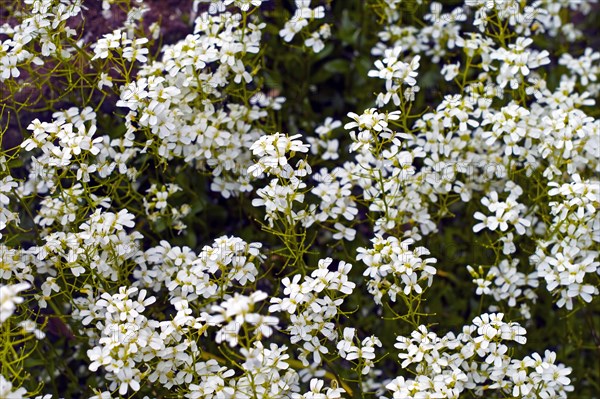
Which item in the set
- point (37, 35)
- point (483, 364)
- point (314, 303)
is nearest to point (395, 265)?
point (314, 303)

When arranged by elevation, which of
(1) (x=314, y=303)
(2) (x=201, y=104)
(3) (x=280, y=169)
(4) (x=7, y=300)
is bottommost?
(1) (x=314, y=303)

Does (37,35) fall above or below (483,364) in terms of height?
above

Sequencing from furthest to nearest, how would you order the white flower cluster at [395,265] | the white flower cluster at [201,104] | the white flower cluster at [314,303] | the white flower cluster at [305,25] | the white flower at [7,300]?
1. the white flower cluster at [305,25]
2. the white flower cluster at [201,104]
3. the white flower cluster at [395,265]
4. the white flower cluster at [314,303]
5. the white flower at [7,300]

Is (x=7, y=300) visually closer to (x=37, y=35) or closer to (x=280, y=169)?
(x=280, y=169)

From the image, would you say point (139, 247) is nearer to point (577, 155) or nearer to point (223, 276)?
point (223, 276)

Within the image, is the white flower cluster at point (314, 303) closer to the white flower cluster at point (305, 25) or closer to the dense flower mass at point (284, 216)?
the dense flower mass at point (284, 216)

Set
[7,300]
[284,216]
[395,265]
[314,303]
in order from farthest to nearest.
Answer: [284,216]
[395,265]
[314,303]
[7,300]

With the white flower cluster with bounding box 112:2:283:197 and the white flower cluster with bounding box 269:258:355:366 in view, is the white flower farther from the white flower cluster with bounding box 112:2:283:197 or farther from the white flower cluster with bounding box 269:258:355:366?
the white flower cluster with bounding box 112:2:283:197

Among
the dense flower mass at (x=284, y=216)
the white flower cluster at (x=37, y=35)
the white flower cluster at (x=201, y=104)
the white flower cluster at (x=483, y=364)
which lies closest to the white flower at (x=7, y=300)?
the dense flower mass at (x=284, y=216)

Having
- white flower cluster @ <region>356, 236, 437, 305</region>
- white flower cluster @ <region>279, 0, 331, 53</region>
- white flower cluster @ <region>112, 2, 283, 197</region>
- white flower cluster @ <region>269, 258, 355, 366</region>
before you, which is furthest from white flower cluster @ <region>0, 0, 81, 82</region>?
white flower cluster @ <region>356, 236, 437, 305</region>

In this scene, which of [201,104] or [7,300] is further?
[201,104]
